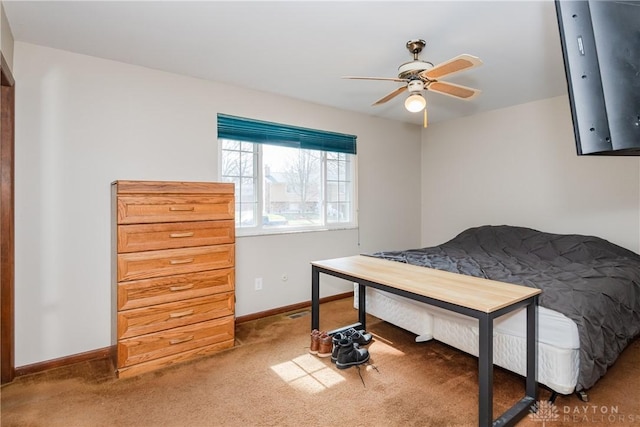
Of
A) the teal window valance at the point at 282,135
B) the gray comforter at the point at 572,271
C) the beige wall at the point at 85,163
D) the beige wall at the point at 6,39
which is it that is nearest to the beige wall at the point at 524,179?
the gray comforter at the point at 572,271

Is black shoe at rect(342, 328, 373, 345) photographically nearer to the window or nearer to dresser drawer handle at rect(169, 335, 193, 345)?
dresser drawer handle at rect(169, 335, 193, 345)

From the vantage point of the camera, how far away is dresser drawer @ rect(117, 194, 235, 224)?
2.20 metres

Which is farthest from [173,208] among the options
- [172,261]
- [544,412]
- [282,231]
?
[544,412]

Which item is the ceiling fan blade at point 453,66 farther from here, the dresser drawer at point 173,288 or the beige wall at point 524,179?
the beige wall at point 524,179

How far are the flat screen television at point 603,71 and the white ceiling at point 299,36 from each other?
1.07 metres

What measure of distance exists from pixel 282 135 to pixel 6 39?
2.09 metres

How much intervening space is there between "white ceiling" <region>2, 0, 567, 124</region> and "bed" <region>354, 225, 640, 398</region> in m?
1.57

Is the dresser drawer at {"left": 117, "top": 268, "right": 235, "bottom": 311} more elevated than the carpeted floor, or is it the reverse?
the dresser drawer at {"left": 117, "top": 268, "right": 235, "bottom": 311}

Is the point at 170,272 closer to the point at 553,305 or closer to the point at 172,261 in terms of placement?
the point at 172,261

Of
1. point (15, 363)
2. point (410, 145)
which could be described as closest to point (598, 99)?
point (15, 363)

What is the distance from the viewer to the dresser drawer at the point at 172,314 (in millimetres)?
2197

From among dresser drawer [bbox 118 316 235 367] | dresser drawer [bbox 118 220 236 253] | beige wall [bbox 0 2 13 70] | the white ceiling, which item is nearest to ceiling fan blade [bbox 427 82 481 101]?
the white ceiling

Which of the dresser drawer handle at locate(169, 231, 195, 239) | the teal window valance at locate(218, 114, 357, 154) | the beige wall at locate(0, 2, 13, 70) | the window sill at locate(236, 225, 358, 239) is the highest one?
the beige wall at locate(0, 2, 13, 70)

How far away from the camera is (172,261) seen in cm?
236
